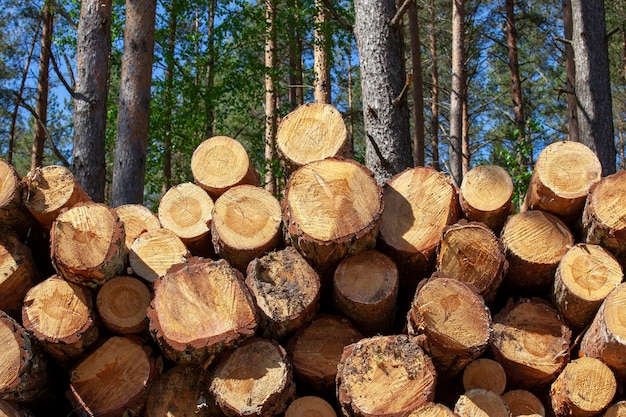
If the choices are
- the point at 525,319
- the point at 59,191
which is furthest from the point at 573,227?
the point at 59,191

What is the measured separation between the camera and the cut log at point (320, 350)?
3.14 metres

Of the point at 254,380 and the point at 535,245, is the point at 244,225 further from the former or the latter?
the point at 535,245

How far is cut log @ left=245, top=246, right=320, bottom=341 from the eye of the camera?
10.1ft

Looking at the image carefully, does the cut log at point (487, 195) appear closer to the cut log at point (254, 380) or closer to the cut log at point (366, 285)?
the cut log at point (366, 285)

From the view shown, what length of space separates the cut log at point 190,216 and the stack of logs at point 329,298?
2 centimetres

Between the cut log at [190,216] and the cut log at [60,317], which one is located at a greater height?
the cut log at [190,216]

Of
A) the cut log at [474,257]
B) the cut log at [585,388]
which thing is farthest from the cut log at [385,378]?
the cut log at [585,388]

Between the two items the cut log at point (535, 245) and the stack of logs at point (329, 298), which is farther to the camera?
the cut log at point (535, 245)

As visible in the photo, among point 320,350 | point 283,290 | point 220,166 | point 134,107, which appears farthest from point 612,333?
point 134,107

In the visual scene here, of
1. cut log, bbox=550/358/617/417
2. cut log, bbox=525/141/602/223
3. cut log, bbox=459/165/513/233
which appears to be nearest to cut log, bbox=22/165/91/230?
cut log, bbox=459/165/513/233

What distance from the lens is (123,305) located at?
3.17 meters

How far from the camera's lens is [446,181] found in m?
3.40

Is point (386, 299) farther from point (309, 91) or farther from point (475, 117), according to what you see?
point (475, 117)

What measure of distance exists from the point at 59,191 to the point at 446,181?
2.01 m
